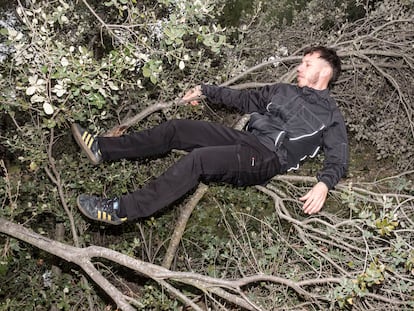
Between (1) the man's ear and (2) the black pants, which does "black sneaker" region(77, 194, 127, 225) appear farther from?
(1) the man's ear

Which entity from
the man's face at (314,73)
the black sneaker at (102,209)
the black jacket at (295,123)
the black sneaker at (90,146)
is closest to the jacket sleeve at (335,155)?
the black jacket at (295,123)

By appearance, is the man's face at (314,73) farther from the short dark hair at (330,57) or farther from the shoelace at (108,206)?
the shoelace at (108,206)

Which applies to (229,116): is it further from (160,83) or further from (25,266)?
(25,266)

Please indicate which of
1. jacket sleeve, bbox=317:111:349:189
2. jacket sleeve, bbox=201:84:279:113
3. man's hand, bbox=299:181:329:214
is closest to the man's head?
jacket sleeve, bbox=201:84:279:113

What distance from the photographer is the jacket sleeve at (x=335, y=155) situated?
3801 mm

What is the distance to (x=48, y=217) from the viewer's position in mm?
7055

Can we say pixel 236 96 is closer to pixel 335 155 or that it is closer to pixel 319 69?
pixel 319 69

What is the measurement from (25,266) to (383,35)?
5.45 metres

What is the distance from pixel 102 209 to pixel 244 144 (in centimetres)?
124

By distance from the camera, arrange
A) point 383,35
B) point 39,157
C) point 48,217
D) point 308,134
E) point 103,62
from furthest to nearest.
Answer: point 48,217
point 383,35
point 39,157
point 308,134
point 103,62

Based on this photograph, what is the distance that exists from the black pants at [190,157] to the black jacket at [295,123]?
0.53 ft

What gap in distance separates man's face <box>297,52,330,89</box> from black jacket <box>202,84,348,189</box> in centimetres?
8

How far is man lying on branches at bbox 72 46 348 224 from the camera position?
362 centimetres

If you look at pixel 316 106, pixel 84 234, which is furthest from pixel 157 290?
pixel 316 106
